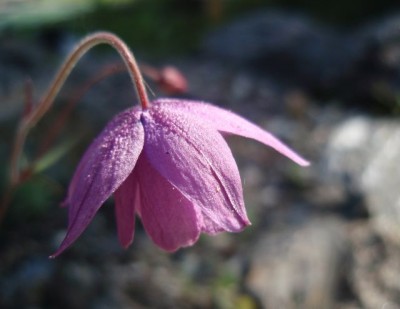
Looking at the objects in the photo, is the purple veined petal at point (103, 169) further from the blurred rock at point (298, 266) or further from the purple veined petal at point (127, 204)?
the blurred rock at point (298, 266)

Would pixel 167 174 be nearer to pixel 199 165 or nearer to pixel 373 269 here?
pixel 199 165

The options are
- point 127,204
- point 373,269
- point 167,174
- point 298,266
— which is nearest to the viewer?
point 167,174

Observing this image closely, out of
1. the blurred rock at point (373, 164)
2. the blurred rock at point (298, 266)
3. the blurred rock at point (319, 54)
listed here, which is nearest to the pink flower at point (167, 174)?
the blurred rock at point (298, 266)

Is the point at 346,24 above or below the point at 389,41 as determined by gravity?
below

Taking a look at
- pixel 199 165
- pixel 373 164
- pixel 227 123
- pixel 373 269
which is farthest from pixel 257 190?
pixel 199 165

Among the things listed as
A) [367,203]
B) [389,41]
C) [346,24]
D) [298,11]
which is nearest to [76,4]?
[298,11]

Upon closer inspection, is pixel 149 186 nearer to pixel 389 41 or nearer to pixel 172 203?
pixel 172 203
